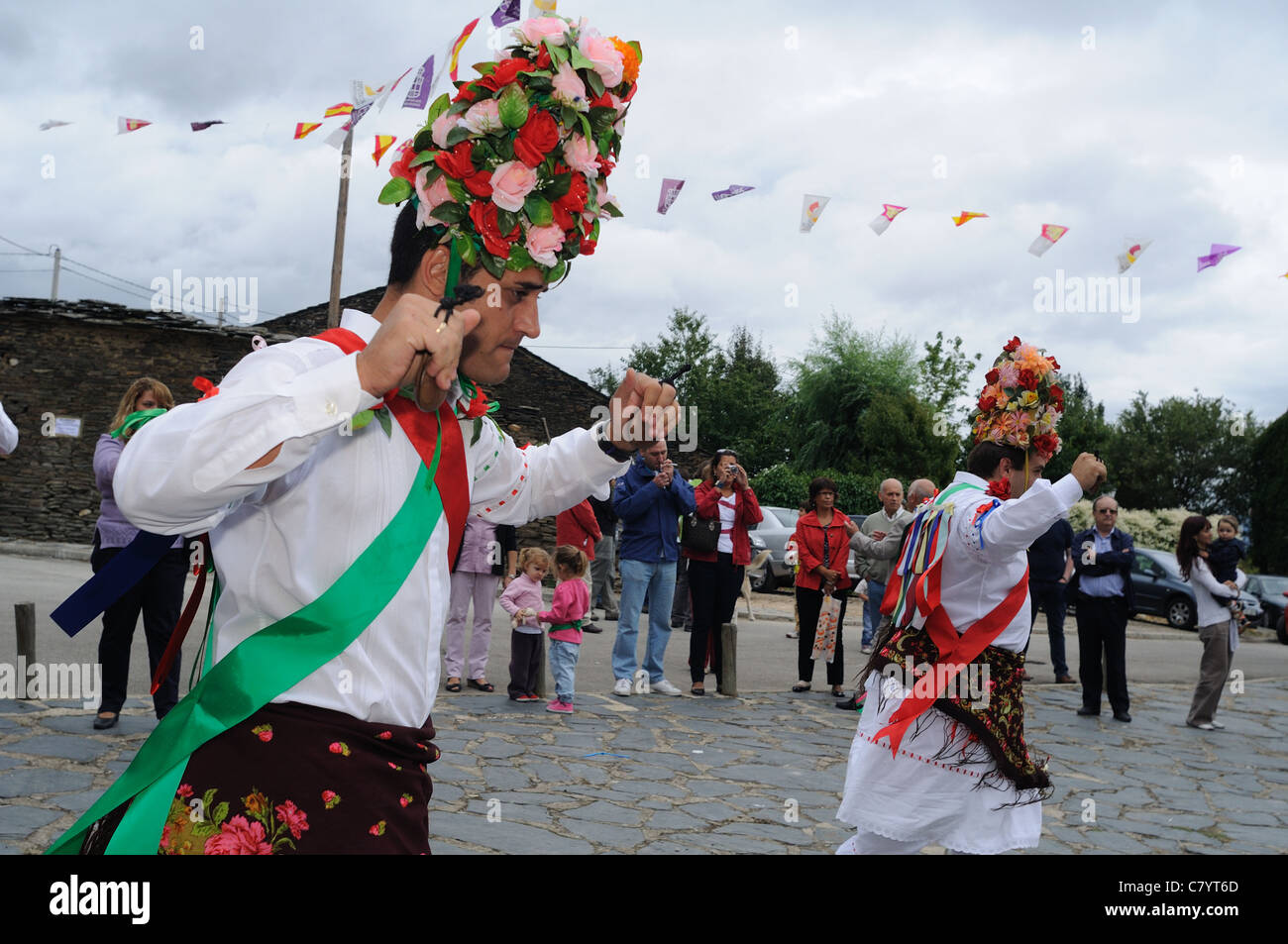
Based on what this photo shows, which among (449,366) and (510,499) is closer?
(449,366)

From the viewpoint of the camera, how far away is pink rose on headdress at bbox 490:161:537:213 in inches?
82.4

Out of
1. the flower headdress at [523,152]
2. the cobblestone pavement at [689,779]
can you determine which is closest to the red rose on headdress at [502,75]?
the flower headdress at [523,152]

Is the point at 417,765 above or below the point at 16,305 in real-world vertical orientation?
below

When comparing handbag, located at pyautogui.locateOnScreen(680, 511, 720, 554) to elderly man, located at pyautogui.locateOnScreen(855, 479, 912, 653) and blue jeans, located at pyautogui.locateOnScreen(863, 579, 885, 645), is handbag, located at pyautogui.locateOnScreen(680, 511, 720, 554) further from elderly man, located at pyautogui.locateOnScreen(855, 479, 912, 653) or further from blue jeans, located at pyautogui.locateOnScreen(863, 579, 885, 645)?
blue jeans, located at pyautogui.locateOnScreen(863, 579, 885, 645)

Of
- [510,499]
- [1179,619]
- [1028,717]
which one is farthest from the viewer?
[1179,619]

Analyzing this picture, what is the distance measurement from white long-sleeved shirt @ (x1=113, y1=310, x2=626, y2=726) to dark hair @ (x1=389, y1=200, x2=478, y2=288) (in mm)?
132

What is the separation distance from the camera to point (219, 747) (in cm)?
182

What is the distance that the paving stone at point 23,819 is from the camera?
4516 mm

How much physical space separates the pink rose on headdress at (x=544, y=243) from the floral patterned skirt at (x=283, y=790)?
95 centimetres

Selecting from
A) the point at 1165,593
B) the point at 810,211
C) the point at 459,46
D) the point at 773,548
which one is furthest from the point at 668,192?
the point at 1165,593

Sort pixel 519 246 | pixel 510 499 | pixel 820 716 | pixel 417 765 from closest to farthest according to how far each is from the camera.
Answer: pixel 417 765 < pixel 519 246 < pixel 510 499 < pixel 820 716

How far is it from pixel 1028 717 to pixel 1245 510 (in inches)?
1843

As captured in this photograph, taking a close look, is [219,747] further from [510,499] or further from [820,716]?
[820,716]
